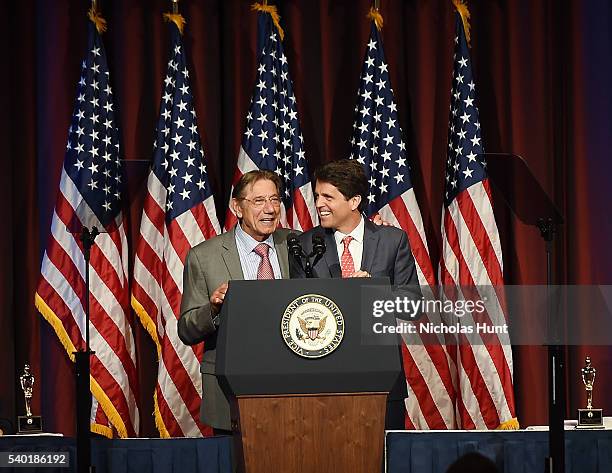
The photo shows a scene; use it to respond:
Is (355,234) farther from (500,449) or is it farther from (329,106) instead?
(329,106)

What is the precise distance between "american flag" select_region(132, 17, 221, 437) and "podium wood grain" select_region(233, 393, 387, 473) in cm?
235

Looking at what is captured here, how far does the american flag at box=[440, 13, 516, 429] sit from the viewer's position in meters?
5.97

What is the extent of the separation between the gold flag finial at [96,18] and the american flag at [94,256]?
0.10 feet

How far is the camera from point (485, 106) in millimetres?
6547

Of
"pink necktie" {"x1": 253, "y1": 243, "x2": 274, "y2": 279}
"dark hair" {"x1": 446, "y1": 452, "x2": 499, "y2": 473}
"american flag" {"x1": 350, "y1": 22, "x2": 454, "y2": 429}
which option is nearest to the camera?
"dark hair" {"x1": 446, "y1": 452, "x2": 499, "y2": 473}

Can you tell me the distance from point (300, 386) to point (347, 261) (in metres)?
0.97

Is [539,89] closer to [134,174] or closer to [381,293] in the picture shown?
[134,174]

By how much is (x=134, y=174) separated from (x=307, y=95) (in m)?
1.18

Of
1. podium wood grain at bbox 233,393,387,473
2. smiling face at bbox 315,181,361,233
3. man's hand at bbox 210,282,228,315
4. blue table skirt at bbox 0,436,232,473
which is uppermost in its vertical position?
smiling face at bbox 315,181,361,233

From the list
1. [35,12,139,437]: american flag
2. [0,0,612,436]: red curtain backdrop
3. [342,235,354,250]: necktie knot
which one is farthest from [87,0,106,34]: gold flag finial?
[342,235,354,250]: necktie knot

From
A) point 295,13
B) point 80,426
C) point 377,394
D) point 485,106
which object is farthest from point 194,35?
point 377,394


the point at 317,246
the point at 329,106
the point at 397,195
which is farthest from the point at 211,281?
the point at 329,106

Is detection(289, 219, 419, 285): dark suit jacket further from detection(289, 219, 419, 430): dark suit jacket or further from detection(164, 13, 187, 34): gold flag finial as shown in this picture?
detection(164, 13, 187, 34): gold flag finial

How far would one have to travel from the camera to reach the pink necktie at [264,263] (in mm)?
4543
